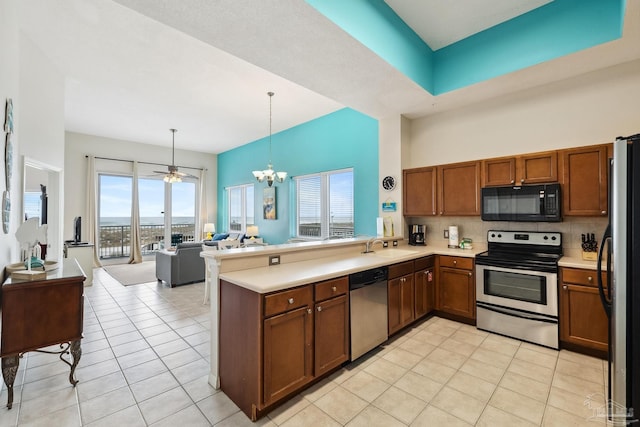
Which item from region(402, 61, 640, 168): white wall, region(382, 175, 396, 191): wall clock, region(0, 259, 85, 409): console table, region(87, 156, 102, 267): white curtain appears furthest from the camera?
region(87, 156, 102, 267): white curtain

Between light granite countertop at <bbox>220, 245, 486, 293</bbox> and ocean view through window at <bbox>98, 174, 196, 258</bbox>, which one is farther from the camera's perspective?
ocean view through window at <bbox>98, 174, 196, 258</bbox>

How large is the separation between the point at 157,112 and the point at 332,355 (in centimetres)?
593

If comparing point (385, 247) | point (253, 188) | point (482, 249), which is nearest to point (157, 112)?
point (253, 188)

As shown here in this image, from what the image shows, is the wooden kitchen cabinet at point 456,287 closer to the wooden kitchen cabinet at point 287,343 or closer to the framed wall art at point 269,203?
the wooden kitchen cabinet at point 287,343

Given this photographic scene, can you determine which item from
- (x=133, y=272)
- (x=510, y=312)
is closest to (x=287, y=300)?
(x=510, y=312)

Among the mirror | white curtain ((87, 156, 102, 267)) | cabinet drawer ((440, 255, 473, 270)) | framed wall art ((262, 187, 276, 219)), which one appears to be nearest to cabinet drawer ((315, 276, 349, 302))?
cabinet drawer ((440, 255, 473, 270))

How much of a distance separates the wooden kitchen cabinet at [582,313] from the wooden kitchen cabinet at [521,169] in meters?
1.08

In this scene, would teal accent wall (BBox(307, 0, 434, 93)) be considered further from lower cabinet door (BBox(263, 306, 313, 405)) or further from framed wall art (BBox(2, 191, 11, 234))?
framed wall art (BBox(2, 191, 11, 234))

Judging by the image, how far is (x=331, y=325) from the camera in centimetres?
233

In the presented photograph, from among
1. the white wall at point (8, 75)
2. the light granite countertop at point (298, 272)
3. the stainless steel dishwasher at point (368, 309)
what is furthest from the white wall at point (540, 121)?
the white wall at point (8, 75)

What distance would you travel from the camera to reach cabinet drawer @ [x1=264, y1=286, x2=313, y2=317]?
1887mm

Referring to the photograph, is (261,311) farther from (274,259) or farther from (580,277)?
(580,277)

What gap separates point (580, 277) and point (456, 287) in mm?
1201

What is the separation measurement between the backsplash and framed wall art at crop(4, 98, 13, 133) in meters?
4.66
